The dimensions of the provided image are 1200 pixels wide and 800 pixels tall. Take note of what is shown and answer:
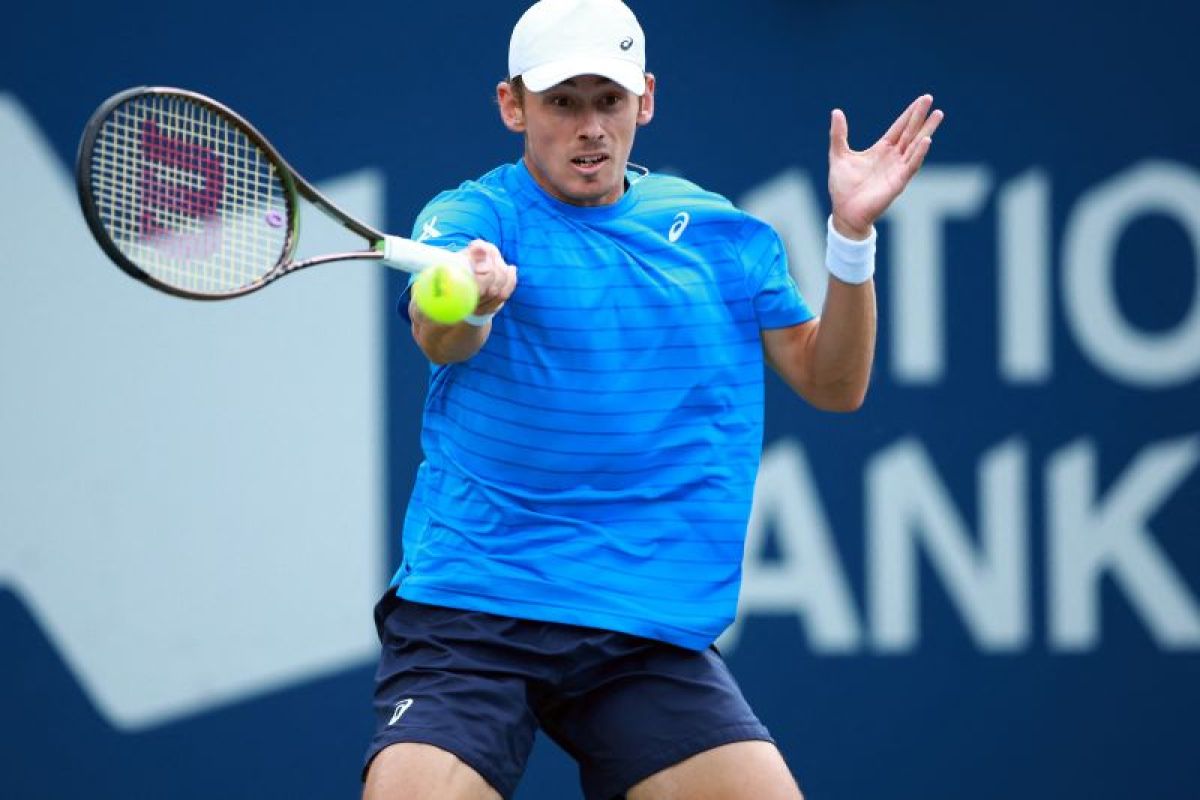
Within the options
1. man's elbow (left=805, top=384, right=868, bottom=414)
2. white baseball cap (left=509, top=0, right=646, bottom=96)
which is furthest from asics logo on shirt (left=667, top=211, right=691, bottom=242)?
man's elbow (left=805, top=384, right=868, bottom=414)

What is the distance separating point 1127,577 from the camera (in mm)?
5219

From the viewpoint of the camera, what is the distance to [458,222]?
3283 millimetres

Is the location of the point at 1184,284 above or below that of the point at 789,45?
below

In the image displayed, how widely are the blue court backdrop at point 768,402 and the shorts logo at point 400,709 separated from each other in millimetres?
1997

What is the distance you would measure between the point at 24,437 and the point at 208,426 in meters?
0.47

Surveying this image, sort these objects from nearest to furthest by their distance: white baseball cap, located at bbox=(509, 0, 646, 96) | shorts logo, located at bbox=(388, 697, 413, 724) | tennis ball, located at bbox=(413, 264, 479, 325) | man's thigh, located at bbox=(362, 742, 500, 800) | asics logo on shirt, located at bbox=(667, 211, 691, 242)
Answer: tennis ball, located at bbox=(413, 264, 479, 325) → man's thigh, located at bbox=(362, 742, 500, 800) → shorts logo, located at bbox=(388, 697, 413, 724) → white baseball cap, located at bbox=(509, 0, 646, 96) → asics logo on shirt, located at bbox=(667, 211, 691, 242)

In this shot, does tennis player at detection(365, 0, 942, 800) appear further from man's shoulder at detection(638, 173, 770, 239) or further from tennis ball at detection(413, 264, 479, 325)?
tennis ball at detection(413, 264, 479, 325)

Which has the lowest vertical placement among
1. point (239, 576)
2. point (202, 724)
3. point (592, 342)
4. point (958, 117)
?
→ point (202, 724)

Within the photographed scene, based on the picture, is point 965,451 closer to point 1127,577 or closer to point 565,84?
point 1127,577

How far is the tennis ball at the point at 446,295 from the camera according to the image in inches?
113

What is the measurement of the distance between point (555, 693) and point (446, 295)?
0.79 metres

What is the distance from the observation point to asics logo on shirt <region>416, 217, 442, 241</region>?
3248 mm

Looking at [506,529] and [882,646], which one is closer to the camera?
[506,529]

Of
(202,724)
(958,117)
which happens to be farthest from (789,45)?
(202,724)
